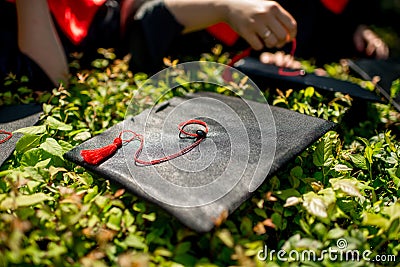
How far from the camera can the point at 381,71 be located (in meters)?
1.63

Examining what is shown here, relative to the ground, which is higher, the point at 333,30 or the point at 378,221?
the point at 378,221

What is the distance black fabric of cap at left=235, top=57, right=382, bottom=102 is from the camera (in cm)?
139

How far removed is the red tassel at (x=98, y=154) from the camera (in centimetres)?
96

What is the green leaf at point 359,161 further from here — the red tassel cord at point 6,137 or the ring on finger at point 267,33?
the red tassel cord at point 6,137

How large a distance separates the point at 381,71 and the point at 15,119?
4.41ft

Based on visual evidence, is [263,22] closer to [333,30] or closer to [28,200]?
[333,30]

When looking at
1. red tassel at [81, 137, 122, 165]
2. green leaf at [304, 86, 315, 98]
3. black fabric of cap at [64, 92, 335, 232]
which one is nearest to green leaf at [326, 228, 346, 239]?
black fabric of cap at [64, 92, 335, 232]

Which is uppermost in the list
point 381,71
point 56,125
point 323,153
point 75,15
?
point 75,15

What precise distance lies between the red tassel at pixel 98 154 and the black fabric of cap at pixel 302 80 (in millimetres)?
696

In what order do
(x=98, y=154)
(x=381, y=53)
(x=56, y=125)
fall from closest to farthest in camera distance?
(x=98, y=154)
(x=56, y=125)
(x=381, y=53)

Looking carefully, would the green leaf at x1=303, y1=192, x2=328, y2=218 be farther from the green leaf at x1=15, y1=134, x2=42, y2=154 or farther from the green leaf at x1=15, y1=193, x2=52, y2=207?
the green leaf at x1=15, y1=134, x2=42, y2=154

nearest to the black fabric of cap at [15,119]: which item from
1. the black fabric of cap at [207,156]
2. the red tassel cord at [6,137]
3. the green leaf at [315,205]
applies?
the red tassel cord at [6,137]

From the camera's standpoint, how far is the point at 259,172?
0.92 m

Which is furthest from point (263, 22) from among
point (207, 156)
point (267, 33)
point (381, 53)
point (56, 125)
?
point (381, 53)
